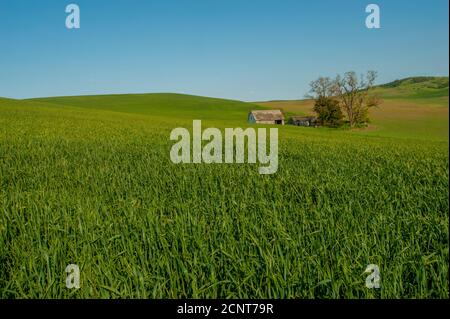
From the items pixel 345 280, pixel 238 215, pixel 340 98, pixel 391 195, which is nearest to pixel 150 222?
pixel 238 215

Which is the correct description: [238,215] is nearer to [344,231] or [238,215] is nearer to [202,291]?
[344,231]

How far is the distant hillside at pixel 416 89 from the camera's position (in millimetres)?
118219

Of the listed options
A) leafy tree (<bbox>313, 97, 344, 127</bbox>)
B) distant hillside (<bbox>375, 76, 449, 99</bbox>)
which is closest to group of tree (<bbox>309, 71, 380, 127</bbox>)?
leafy tree (<bbox>313, 97, 344, 127</bbox>)

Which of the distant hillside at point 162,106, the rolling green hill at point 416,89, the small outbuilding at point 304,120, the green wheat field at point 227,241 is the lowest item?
the green wheat field at point 227,241

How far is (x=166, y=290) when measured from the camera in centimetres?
366

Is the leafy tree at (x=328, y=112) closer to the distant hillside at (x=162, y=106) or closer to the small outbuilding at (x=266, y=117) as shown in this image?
the small outbuilding at (x=266, y=117)

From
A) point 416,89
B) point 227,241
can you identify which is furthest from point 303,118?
point 227,241

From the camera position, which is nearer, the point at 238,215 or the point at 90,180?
the point at 238,215

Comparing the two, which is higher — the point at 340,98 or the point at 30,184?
the point at 340,98

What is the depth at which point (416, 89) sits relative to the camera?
441 ft

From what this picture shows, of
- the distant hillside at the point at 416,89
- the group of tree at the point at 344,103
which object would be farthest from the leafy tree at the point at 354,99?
the distant hillside at the point at 416,89

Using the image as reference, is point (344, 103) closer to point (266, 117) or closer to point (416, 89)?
point (266, 117)

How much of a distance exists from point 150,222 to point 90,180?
13.8ft
